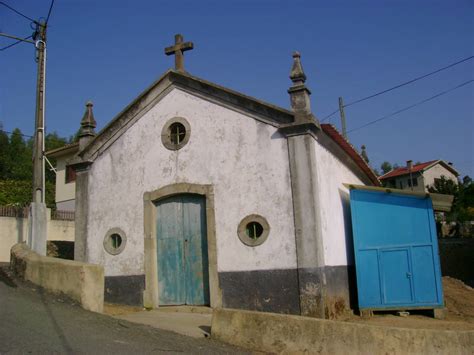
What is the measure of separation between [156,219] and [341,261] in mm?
4451

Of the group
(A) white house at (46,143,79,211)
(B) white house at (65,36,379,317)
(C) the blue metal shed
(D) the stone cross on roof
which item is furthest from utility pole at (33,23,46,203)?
(A) white house at (46,143,79,211)

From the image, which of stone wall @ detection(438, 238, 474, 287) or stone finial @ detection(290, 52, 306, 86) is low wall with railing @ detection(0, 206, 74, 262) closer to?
stone finial @ detection(290, 52, 306, 86)

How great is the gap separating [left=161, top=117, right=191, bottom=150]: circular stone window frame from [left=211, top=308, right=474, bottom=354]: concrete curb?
16.4ft

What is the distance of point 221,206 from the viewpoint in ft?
35.1

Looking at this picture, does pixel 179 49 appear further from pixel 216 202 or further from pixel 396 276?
pixel 396 276

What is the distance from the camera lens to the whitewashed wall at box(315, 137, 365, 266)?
1023cm

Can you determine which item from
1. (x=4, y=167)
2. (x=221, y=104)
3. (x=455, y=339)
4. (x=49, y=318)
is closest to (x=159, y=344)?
(x=49, y=318)

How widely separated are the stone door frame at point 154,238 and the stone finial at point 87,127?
2.71 m

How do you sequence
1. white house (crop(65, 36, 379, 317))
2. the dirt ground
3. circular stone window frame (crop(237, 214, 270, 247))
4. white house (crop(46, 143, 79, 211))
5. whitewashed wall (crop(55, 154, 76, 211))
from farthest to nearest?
1. whitewashed wall (crop(55, 154, 76, 211))
2. white house (crop(46, 143, 79, 211))
3. circular stone window frame (crop(237, 214, 270, 247))
4. white house (crop(65, 36, 379, 317))
5. the dirt ground

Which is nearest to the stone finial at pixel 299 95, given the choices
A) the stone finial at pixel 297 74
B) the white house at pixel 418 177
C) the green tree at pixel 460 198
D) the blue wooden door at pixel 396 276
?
the stone finial at pixel 297 74

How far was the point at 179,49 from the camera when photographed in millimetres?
12344

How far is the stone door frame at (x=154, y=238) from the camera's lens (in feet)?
34.3

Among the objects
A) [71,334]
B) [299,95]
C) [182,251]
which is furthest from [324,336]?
[299,95]

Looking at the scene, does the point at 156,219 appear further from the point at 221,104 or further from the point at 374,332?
the point at 374,332
